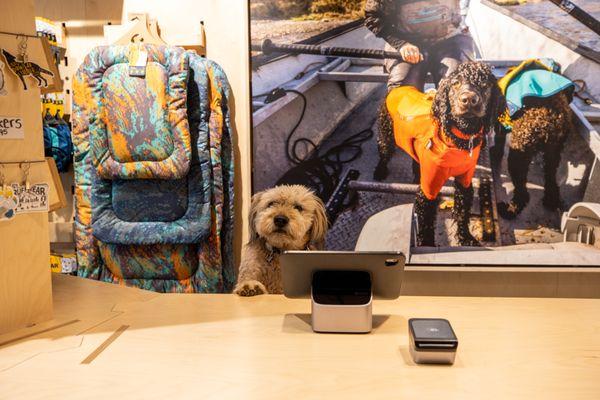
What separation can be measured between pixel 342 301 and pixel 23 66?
40.1 inches

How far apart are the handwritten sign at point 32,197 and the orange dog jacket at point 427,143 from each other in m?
1.60

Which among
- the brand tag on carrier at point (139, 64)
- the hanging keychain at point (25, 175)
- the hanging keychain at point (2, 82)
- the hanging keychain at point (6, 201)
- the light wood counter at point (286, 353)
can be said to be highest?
the brand tag on carrier at point (139, 64)

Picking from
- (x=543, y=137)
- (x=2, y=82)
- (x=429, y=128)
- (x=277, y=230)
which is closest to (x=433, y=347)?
(x=277, y=230)

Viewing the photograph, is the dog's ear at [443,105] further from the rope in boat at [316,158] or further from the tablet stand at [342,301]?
the tablet stand at [342,301]

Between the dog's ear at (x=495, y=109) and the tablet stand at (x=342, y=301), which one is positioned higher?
the dog's ear at (x=495, y=109)

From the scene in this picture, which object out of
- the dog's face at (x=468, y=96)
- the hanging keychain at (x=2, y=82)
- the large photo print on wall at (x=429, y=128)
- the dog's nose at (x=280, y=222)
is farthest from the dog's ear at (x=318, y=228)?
the hanging keychain at (x=2, y=82)

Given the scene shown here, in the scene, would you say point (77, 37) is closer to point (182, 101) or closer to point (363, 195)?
point (182, 101)

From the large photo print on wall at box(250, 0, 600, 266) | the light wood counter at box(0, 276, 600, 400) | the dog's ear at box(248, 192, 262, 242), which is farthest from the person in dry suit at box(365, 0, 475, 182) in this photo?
the light wood counter at box(0, 276, 600, 400)

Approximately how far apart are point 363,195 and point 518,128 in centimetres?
79

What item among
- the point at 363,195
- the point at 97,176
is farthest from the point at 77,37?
the point at 363,195

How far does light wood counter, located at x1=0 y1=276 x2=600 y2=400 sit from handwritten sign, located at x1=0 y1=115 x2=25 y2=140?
0.50m

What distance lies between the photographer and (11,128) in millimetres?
1258

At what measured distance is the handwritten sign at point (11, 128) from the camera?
1243 mm

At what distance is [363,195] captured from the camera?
8.07 feet
